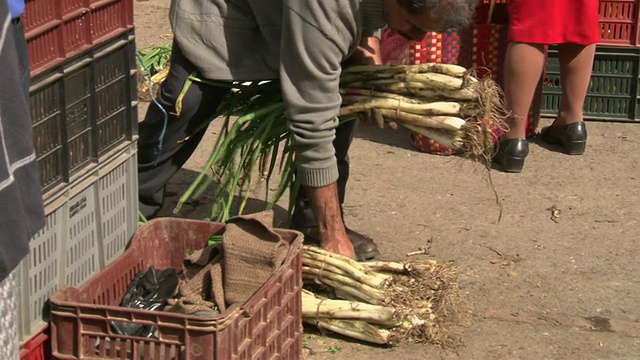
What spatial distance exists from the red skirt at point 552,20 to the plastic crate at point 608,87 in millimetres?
646

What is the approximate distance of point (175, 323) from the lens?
2.82m

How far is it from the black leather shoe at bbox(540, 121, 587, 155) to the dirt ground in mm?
→ 54

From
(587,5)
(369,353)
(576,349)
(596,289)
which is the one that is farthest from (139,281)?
(587,5)

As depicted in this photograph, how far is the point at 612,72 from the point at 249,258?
11.3ft

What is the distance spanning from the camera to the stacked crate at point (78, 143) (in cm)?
288

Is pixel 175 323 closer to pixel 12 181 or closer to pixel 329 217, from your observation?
pixel 12 181

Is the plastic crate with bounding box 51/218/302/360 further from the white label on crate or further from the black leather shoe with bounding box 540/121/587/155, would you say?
the black leather shoe with bounding box 540/121/587/155

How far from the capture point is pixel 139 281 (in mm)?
3455

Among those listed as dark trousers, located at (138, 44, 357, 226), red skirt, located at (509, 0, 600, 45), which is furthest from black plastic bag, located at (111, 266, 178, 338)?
red skirt, located at (509, 0, 600, 45)

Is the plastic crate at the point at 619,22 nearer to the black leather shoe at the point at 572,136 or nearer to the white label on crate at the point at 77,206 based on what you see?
the black leather shoe at the point at 572,136

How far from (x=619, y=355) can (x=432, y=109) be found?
107cm

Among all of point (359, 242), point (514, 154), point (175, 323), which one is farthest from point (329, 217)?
point (514, 154)

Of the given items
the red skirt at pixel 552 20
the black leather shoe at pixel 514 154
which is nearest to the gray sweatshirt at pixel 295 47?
the red skirt at pixel 552 20

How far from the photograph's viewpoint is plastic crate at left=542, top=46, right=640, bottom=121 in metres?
5.98
